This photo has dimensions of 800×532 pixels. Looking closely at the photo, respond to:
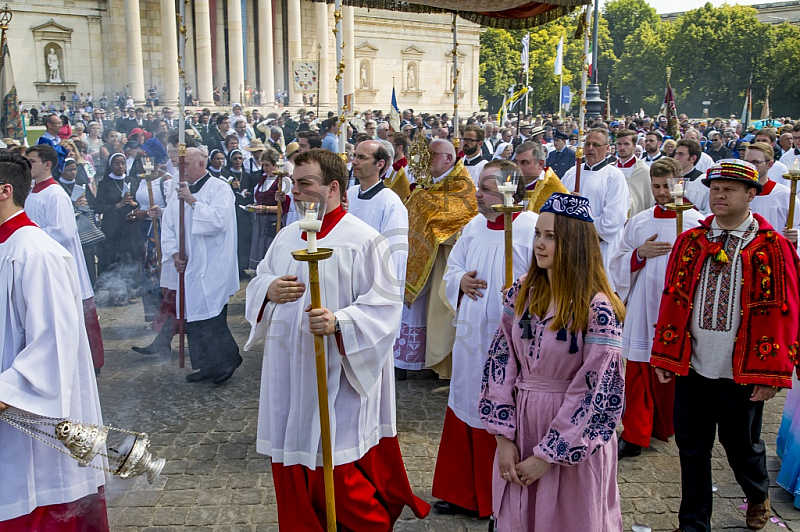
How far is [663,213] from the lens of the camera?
17.1 ft

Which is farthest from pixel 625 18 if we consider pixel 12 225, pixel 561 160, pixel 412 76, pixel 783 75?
pixel 12 225

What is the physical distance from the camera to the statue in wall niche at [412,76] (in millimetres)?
52500

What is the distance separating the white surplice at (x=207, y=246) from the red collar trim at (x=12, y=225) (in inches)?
136

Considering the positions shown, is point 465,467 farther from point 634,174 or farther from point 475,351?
point 634,174

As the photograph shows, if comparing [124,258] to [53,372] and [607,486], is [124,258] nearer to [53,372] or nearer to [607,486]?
[53,372]

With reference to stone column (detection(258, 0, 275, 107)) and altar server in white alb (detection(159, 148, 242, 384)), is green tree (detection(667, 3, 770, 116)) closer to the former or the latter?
A: stone column (detection(258, 0, 275, 107))

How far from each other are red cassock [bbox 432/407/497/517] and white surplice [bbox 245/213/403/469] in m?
0.81

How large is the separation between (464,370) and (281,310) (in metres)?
1.27

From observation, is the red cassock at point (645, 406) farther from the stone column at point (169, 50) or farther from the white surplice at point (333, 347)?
the stone column at point (169, 50)

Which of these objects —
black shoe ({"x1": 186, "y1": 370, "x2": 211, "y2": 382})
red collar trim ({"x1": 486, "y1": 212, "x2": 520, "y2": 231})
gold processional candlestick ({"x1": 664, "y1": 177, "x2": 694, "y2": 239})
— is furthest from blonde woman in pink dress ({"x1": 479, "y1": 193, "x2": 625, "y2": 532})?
black shoe ({"x1": 186, "y1": 370, "x2": 211, "y2": 382})

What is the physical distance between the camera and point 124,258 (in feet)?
32.0

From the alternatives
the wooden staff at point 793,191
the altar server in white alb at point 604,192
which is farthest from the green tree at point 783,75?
the wooden staff at point 793,191

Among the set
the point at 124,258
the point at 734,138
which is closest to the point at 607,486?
the point at 124,258

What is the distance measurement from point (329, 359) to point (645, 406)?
2645mm
